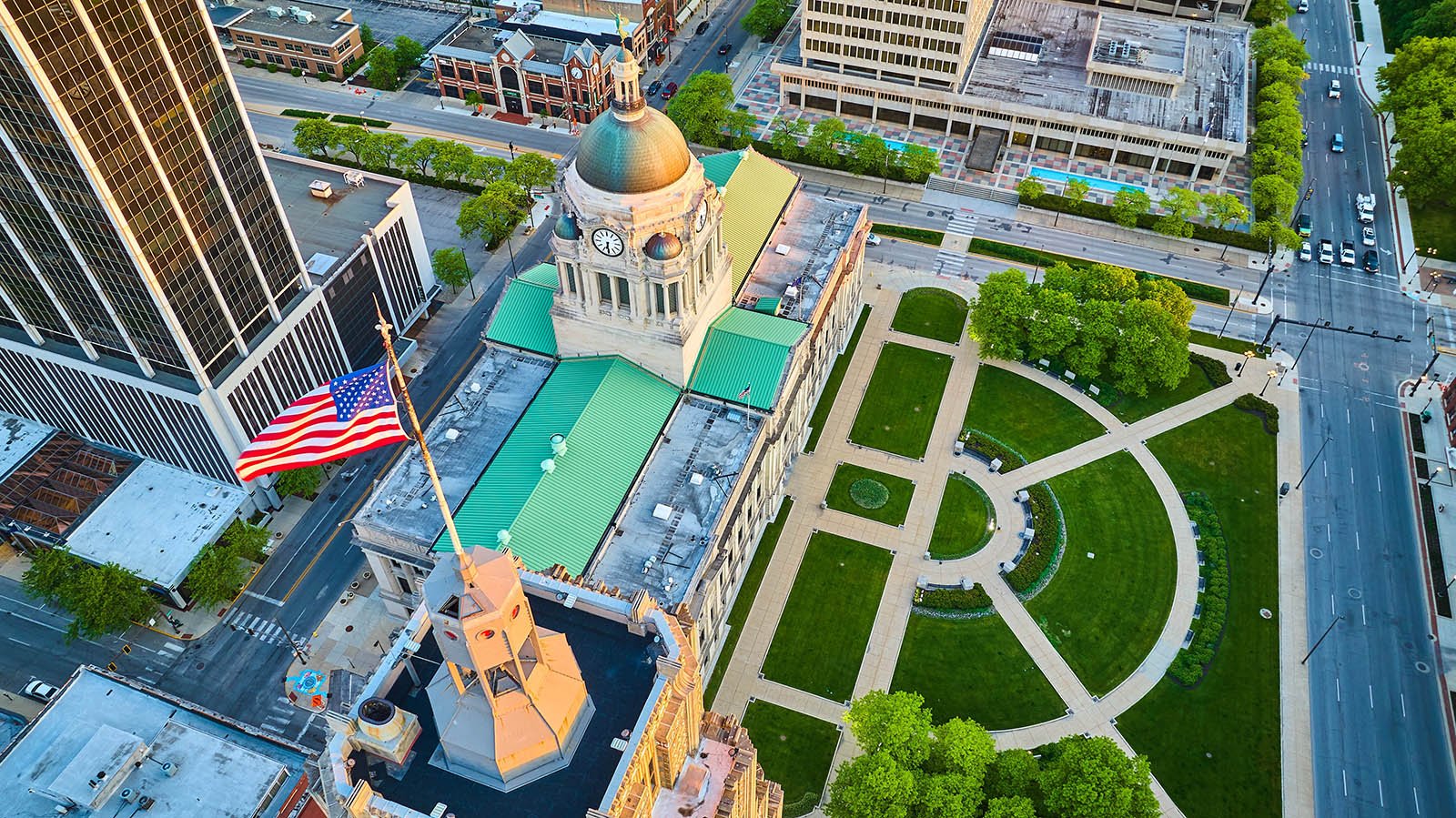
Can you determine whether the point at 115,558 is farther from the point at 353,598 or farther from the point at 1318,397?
the point at 1318,397

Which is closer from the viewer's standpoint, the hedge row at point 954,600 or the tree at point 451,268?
the hedge row at point 954,600

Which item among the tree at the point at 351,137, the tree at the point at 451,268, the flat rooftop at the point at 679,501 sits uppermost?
the tree at the point at 351,137

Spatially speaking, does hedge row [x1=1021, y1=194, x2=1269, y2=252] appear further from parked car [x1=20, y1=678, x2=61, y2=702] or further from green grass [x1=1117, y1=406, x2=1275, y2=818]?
parked car [x1=20, y1=678, x2=61, y2=702]

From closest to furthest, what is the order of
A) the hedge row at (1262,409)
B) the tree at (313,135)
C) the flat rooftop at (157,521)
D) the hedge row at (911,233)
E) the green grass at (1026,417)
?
the flat rooftop at (157,521) < the green grass at (1026,417) < the hedge row at (1262,409) < the hedge row at (911,233) < the tree at (313,135)

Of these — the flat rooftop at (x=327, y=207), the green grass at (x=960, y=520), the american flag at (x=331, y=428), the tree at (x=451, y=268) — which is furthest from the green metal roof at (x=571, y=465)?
the tree at (x=451, y=268)

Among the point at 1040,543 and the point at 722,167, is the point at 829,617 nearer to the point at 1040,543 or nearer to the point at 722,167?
the point at 1040,543

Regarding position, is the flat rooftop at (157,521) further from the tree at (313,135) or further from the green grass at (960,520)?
the green grass at (960,520)

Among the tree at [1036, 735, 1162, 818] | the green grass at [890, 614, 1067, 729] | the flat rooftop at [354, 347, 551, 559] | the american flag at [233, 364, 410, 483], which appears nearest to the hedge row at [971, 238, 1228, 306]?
the green grass at [890, 614, 1067, 729]
